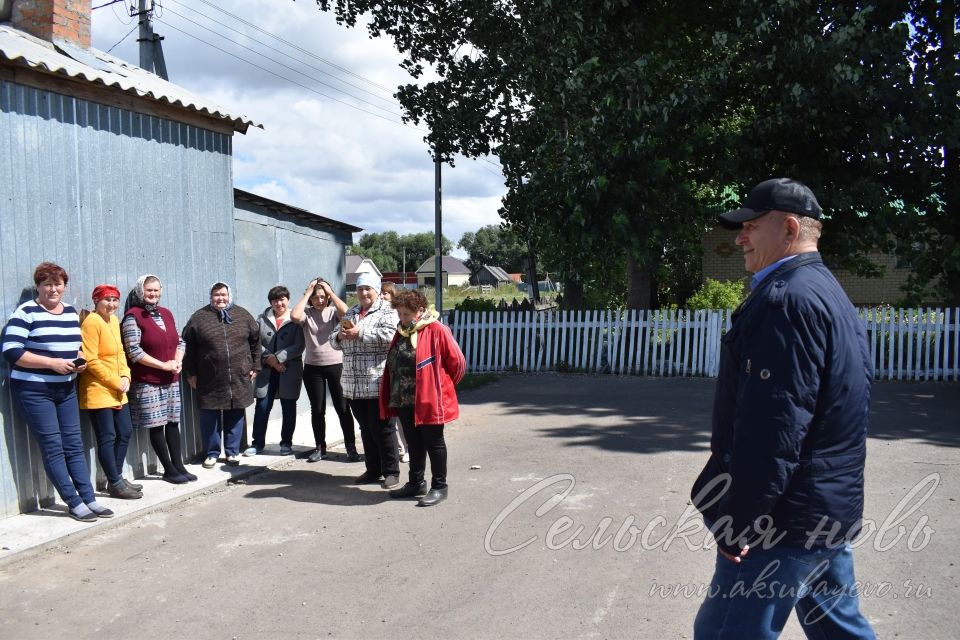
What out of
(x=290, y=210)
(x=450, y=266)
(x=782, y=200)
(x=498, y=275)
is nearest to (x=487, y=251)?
(x=450, y=266)

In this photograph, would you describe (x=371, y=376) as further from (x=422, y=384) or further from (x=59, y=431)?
(x=59, y=431)

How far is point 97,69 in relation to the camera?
6973 mm

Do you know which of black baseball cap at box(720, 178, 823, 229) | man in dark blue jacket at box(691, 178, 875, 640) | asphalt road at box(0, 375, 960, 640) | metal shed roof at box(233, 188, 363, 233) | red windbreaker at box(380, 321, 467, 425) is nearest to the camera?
man in dark blue jacket at box(691, 178, 875, 640)

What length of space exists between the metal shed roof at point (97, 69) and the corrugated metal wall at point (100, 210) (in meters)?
0.23

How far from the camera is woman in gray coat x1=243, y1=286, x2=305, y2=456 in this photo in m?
8.16

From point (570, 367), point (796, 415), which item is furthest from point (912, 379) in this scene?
point (796, 415)

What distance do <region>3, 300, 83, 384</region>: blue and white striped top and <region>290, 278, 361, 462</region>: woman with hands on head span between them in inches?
92.7

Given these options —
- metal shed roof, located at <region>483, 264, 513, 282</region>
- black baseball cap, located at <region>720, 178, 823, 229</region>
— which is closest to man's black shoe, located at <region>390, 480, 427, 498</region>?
black baseball cap, located at <region>720, 178, 823, 229</region>

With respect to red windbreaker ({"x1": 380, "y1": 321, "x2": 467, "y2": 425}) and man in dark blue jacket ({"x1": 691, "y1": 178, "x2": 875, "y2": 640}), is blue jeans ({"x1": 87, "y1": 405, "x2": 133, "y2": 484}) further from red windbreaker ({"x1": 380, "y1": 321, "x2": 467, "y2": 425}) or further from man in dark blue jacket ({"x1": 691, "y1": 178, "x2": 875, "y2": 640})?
man in dark blue jacket ({"x1": 691, "y1": 178, "x2": 875, "y2": 640})

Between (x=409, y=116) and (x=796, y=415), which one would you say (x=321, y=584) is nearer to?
(x=796, y=415)

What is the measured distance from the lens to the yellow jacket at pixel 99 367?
6.07m

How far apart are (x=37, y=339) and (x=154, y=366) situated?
3.56ft

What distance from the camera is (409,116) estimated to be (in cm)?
1855

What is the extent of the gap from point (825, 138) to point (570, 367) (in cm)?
614
